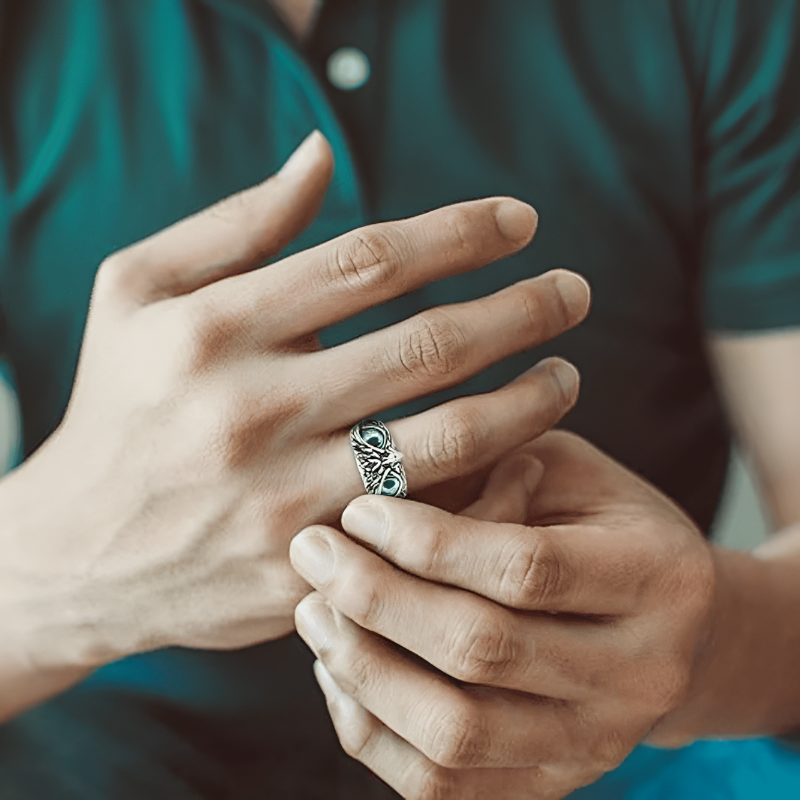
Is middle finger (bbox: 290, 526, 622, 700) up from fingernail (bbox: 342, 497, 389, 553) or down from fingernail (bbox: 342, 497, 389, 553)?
down

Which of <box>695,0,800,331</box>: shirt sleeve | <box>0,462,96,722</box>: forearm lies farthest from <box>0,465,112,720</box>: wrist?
<box>695,0,800,331</box>: shirt sleeve

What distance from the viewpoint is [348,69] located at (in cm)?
39

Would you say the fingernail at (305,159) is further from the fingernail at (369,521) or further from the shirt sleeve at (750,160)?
the shirt sleeve at (750,160)

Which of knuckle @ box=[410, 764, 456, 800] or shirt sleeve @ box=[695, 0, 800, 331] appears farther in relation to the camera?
shirt sleeve @ box=[695, 0, 800, 331]

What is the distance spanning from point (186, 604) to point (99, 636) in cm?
5

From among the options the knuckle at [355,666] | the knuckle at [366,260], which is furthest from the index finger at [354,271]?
the knuckle at [355,666]

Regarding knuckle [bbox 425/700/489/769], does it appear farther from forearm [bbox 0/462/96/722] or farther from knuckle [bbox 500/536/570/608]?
forearm [bbox 0/462/96/722]

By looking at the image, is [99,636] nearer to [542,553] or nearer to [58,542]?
[58,542]

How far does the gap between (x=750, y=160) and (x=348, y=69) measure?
0.66 feet

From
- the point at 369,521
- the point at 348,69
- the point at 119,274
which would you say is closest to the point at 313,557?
the point at 369,521

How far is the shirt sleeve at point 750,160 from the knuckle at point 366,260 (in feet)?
0.76

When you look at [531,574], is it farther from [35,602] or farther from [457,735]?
[35,602]

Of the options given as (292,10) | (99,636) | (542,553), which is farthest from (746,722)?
(292,10)

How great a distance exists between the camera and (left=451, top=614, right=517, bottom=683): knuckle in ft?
0.87
